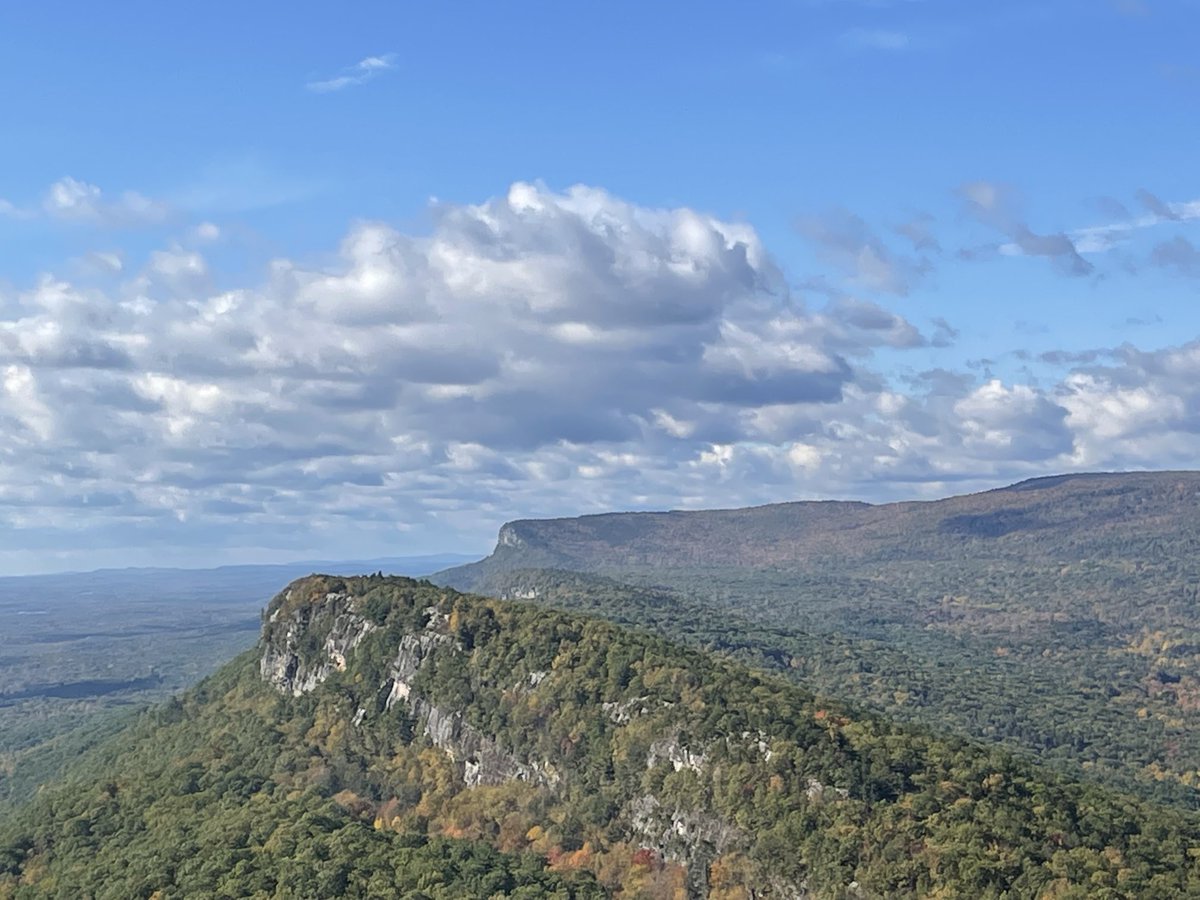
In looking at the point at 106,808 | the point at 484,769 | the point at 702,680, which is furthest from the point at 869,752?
the point at 106,808

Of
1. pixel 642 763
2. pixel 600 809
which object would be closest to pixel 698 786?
pixel 642 763

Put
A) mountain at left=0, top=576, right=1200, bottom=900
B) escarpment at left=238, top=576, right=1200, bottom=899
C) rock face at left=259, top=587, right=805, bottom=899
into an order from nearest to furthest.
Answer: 1. escarpment at left=238, top=576, right=1200, bottom=899
2. mountain at left=0, top=576, right=1200, bottom=900
3. rock face at left=259, top=587, right=805, bottom=899

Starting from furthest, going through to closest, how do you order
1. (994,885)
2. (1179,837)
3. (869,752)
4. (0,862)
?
(0,862)
(869,752)
(1179,837)
(994,885)

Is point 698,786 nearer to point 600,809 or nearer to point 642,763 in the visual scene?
point 642,763

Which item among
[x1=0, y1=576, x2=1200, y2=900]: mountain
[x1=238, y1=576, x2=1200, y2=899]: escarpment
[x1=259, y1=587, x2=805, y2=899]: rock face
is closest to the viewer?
[x1=238, y1=576, x2=1200, y2=899]: escarpment

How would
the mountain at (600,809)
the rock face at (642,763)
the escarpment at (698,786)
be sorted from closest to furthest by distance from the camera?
the escarpment at (698,786)
the mountain at (600,809)
the rock face at (642,763)

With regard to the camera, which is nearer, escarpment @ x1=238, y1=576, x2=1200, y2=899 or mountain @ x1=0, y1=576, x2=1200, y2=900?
escarpment @ x1=238, y1=576, x2=1200, y2=899

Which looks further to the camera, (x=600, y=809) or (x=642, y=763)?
(x=642, y=763)

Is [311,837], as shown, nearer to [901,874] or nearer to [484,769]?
[484,769]
